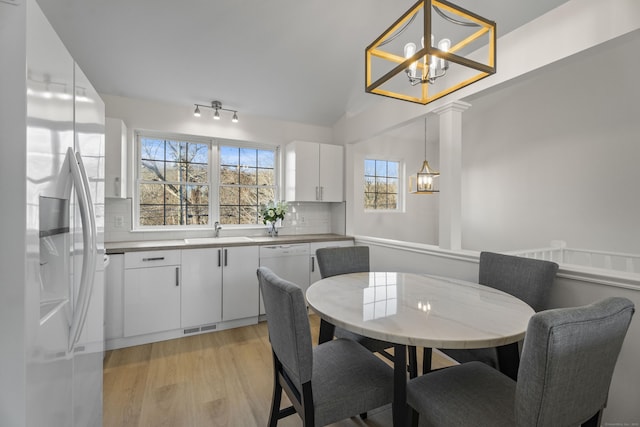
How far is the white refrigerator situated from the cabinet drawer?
5.25 ft

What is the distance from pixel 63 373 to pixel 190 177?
2.80 metres

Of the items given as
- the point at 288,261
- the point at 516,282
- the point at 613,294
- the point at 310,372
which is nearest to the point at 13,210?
the point at 310,372

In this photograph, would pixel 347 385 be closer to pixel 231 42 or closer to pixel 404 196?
pixel 231 42

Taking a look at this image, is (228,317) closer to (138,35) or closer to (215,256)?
(215,256)

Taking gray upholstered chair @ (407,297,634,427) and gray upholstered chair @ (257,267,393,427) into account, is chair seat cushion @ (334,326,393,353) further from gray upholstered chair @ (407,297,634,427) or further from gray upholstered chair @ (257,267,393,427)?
gray upholstered chair @ (407,297,634,427)

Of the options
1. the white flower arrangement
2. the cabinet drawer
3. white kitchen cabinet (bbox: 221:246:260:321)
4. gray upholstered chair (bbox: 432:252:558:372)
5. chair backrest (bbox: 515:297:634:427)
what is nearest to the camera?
chair backrest (bbox: 515:297:634:427)

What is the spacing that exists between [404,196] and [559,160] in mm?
2132

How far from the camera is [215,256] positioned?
3.00 meters

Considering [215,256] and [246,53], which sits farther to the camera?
[215,256]

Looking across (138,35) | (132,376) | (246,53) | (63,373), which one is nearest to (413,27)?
(246,53)

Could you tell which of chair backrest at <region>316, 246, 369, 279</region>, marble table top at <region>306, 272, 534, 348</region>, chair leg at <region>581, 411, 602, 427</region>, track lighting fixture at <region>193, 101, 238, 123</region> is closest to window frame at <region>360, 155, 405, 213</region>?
track lighting fixture at <region>193, 101, 238, 123</region>

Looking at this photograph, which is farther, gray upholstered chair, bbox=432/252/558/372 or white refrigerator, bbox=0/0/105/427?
gray upholstered chair, bbox=432/252/558/372

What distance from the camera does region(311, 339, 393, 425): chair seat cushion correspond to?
4.09ft

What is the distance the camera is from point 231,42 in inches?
102
